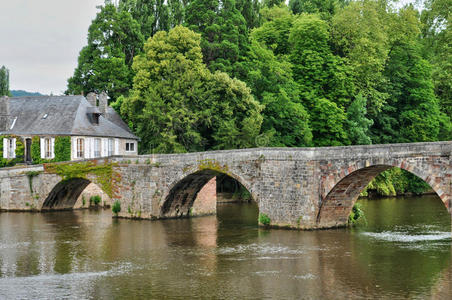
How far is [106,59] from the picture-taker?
6109 cm

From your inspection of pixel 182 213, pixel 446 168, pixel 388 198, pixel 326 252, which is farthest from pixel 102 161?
pixel 388 198

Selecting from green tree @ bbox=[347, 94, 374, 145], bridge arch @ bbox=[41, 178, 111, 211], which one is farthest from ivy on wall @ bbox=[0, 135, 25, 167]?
green tree @ bbox=[347, 94, 374, 145]

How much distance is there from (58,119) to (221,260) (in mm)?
26901

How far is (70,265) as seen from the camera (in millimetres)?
25844

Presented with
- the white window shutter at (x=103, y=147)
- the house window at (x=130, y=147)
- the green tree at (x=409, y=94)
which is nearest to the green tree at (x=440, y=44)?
the green tree at (x=409, y=94)

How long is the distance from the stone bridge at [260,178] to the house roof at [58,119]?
5509 mm

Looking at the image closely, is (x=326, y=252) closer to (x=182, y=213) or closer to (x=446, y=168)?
(x=446, y=168)

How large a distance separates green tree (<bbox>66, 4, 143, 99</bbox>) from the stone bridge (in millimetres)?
18808

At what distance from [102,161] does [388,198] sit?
81.6 feet

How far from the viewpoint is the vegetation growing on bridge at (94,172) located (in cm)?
3969

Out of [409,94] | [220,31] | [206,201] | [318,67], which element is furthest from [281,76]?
[409,94]

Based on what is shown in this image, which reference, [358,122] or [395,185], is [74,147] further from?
[395,185]

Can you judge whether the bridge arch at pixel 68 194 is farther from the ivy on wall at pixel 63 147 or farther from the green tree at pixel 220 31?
the green tree at pixel 220 31

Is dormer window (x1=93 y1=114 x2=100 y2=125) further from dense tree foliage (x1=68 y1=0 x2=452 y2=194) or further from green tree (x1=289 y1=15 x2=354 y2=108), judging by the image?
green tree (x1=289 y1=15 x2=354 y2=108)
